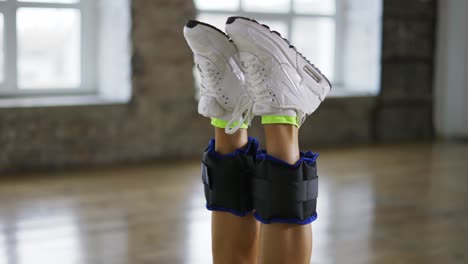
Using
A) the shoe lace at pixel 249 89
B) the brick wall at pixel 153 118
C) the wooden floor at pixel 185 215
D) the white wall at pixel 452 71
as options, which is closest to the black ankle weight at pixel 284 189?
the shoe lace at pixel 249 89

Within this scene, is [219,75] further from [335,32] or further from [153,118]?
[335,32]

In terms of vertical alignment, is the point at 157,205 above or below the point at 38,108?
below

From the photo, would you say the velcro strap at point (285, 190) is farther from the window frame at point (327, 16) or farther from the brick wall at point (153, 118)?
the window frame at point (327, 16)

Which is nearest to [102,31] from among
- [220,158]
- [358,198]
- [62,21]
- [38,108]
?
[62,21]

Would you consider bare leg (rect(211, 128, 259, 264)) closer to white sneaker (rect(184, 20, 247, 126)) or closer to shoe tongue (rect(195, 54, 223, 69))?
white sneaker (rect(184, 20, 247, 126))

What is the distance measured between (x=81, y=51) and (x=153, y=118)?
2.46 feet

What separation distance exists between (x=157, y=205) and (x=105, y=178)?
2.68 ft

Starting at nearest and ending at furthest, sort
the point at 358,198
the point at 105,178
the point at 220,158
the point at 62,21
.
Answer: the point at 220,158 → the point at 358,198 → the point at 105,178 → the point at 62,21

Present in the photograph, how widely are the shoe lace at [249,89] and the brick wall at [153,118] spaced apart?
2.89m

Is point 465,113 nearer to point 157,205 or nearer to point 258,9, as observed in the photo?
point 258,9

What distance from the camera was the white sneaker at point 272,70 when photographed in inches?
63.3

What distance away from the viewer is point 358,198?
11.9 ft

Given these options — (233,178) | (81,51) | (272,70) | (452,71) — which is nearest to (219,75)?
(272,70)

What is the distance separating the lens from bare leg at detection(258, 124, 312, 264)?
165 cm
